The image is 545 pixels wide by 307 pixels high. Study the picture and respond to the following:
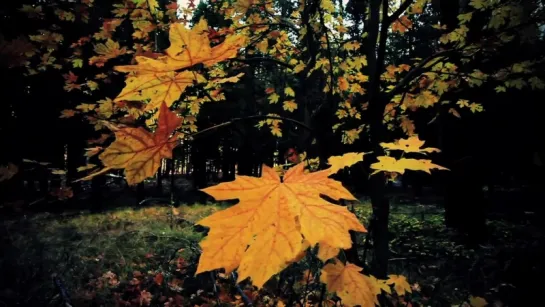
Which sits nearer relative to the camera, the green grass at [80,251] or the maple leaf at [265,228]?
the maple leaf at [265,228]

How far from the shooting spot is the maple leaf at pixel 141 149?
2.74ft

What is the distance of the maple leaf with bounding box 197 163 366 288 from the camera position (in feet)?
2.29

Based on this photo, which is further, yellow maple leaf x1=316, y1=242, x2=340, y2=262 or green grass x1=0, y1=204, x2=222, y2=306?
green grass x1=0, y1=204, x2=222, y2=306

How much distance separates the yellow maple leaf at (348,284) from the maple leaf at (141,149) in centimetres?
79

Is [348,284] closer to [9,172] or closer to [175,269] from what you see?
[9,172]

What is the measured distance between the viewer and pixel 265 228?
0.74m

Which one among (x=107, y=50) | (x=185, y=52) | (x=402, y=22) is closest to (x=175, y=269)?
(x=107, y=50)

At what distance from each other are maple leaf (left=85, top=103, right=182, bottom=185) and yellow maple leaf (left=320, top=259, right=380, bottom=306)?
0.79 m

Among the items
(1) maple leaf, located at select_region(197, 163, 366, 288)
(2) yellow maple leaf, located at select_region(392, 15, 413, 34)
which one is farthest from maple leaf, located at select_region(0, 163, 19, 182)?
(2) yellow maple leaf, located at select_region(392, 15, 413, 34)

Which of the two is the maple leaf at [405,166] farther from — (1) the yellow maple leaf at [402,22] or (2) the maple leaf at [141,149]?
(1) the yellow maple leaf at [402,22]

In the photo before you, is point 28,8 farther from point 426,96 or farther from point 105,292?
point 105,292

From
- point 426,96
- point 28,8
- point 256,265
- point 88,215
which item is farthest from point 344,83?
point 88,215

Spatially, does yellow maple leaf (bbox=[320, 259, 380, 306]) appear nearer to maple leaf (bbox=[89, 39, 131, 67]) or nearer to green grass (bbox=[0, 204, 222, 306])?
green grass (bbox=[0, 204, 222, 306])

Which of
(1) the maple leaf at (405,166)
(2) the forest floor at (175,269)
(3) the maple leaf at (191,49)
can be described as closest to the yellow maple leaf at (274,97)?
(2) the forest floor at (175,269)
